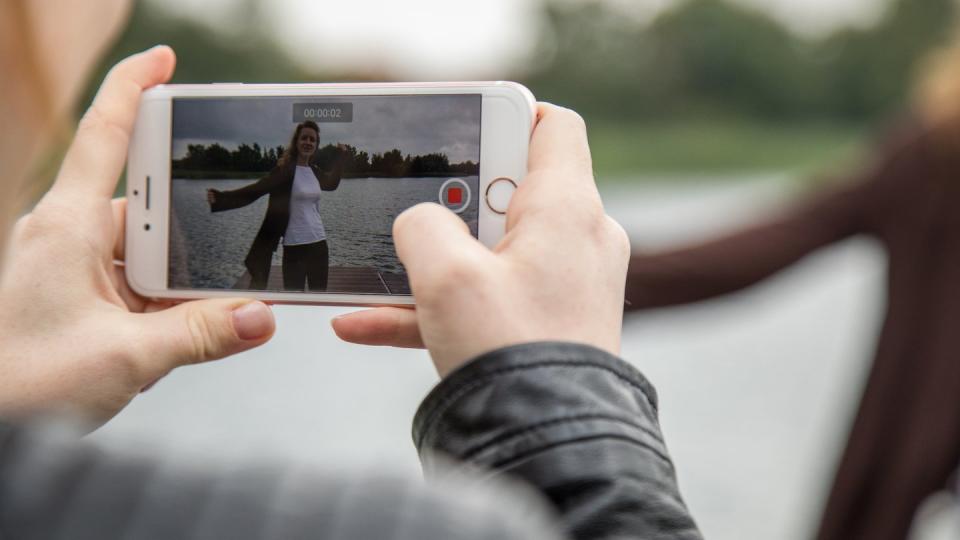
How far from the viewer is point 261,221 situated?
1309 millimetres

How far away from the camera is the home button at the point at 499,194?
1.24 m

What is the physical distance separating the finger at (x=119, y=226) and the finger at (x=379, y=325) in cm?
38

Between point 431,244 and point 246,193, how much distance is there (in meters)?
0.48

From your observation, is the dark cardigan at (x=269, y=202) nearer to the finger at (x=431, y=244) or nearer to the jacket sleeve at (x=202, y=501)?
the finger at (x=431, y=244)

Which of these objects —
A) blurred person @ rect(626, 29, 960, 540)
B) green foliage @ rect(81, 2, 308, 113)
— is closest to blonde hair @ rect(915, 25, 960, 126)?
blurred person @ rect(626, 29, 960, 540)

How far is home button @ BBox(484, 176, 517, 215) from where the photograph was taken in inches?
48.9

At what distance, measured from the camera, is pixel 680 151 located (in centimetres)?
1950

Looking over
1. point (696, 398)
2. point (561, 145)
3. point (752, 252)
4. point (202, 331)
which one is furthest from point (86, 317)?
point (696, 398)

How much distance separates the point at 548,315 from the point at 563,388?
112 mm

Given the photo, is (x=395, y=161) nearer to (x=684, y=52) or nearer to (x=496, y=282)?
(x=496, y=282)

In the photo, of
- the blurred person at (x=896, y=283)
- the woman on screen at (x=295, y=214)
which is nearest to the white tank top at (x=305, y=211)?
the woman on screen at (x=295, y=214)

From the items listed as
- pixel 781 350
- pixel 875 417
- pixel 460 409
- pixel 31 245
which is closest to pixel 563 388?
pixel 460 409

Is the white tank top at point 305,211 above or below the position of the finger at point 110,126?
below

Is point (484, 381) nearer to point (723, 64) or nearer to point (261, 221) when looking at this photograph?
point (261, 221)
